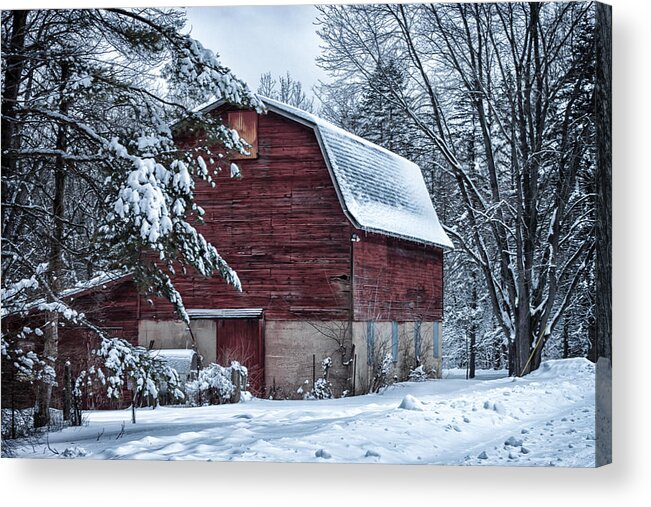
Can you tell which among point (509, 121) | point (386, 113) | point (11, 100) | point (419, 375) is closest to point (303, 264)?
point (419, 375)

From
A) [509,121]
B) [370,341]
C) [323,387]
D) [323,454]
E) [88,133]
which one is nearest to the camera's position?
[323,454]

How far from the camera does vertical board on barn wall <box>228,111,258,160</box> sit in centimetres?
1015

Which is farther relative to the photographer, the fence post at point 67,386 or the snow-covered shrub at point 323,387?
the fence post at point 67,386

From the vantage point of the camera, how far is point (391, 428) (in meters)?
9.59

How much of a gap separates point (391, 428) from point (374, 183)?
7.60 feet

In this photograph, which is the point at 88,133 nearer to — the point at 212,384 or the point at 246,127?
the point at 246,127

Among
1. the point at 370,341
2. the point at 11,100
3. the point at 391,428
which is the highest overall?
the point at 11,100

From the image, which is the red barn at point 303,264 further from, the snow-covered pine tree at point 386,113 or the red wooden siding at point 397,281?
the snow-covered pine tree at point 386,113

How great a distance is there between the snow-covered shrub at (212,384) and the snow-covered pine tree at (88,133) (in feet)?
2.52

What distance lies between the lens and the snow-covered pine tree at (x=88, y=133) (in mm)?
9984

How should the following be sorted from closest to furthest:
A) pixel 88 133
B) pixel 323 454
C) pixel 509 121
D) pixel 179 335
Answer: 1. pixel 323 454
2. pixel 509 121
3. pixel 88 133
4. pixel 179 335

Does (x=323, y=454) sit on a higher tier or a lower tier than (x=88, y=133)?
lower

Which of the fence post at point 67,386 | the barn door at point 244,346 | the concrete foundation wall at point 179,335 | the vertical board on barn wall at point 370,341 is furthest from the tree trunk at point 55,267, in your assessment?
the vertical board on barn wall at point 370,341

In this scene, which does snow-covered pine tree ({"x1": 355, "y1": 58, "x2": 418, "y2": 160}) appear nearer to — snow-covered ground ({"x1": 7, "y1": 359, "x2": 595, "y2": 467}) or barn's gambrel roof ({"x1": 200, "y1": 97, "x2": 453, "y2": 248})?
barn's gambrel roof ({"x1": 200, "y1": 97, "x2": 453, "y2": 248})
